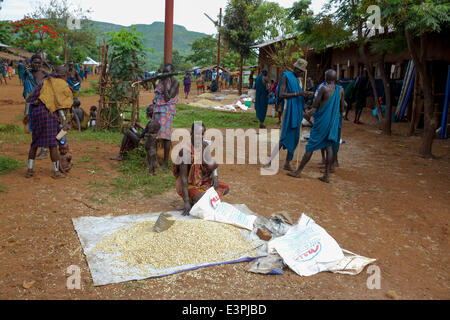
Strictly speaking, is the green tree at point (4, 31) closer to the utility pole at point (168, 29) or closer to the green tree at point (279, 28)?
the green tree at point (279, 28)

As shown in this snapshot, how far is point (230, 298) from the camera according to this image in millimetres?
2590

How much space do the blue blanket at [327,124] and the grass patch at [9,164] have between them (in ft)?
13.8

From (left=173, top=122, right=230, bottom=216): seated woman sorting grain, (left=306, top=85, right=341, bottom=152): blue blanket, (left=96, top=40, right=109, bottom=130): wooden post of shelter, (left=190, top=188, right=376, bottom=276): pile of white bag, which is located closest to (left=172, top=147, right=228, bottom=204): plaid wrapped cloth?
(left=173, top=122, right=230, bottom=216): seated woman sorting grain

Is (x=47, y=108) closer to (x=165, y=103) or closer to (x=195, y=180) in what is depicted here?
(x=165, y=103)

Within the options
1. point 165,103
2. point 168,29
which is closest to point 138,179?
point 165,103

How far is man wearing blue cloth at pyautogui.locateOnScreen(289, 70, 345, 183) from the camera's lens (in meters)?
5.48

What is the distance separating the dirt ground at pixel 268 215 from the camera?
2.68 m

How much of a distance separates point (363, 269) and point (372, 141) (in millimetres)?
6478

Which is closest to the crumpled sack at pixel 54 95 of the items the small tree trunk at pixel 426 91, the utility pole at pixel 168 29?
the utility pole at pixel 168 29

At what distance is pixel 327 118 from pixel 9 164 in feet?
15.1

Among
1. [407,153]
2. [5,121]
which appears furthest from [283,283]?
[5,121]

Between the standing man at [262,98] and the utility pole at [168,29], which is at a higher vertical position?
the utility pole at [168,29]

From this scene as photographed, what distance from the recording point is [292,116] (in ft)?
19.1
